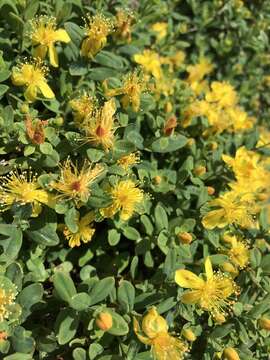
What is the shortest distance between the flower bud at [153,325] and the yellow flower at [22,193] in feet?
1.65

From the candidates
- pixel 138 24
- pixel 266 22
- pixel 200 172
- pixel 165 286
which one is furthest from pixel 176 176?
pixel 266 22

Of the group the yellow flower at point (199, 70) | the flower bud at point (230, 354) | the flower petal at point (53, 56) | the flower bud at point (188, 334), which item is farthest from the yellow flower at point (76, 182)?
the yellow flower at point (199, 70)

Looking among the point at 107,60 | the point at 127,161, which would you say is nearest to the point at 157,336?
the point at 127,161

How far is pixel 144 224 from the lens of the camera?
2031 mm

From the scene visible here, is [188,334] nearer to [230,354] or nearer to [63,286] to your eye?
[230,354]

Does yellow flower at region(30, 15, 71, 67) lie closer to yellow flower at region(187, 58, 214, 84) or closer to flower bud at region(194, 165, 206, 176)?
flower bud at region(194, 165, 206, 176)

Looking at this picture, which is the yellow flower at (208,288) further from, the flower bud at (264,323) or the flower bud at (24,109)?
the flower bud at (24,109)

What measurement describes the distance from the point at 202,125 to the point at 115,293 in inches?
37.4

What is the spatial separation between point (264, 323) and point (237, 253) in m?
0.28

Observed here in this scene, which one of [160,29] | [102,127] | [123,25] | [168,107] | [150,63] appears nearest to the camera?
[102,127]

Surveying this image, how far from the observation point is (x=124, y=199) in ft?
6.06

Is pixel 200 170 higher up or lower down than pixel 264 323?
higher up

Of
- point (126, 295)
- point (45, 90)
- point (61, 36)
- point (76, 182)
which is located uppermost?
point (61, 36)

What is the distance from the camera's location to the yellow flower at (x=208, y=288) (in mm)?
1796
